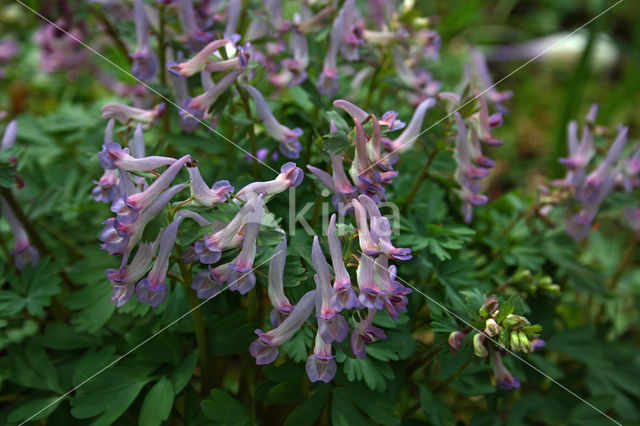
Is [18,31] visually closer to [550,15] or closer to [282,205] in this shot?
[282,205]

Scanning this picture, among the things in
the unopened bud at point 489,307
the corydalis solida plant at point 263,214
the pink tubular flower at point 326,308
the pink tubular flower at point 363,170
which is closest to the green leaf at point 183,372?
the corydalis solida plant at point 263,214

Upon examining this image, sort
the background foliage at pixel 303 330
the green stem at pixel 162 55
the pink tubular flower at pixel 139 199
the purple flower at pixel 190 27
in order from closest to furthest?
the pink tubular flower at pixel 139 199 < the background foliage at pixel 303 330 < the purple flower at pixel 190 27 < the green stem at pixel 162 55

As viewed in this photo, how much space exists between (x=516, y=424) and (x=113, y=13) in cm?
269

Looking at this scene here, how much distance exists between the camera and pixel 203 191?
4.82 feet

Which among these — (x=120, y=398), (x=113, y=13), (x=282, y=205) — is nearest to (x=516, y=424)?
(x=282, y=205)

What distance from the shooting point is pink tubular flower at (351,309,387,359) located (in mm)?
1478

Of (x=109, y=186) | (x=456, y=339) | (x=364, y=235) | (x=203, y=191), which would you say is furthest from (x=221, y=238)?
Result: (x=456, y=339)

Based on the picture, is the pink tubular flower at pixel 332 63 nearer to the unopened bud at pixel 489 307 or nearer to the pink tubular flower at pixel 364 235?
the pink tubular flower at pixel 364 235

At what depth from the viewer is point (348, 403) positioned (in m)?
1.74

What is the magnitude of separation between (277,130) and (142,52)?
70cm

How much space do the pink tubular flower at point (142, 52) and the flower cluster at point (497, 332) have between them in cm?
156

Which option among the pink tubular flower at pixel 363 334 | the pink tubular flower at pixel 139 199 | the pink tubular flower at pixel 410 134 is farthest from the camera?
the pink tubular flower at pixel 410 134

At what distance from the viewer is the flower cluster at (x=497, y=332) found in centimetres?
150

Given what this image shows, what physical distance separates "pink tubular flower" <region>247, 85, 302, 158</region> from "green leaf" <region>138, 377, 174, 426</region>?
89 centimetres
